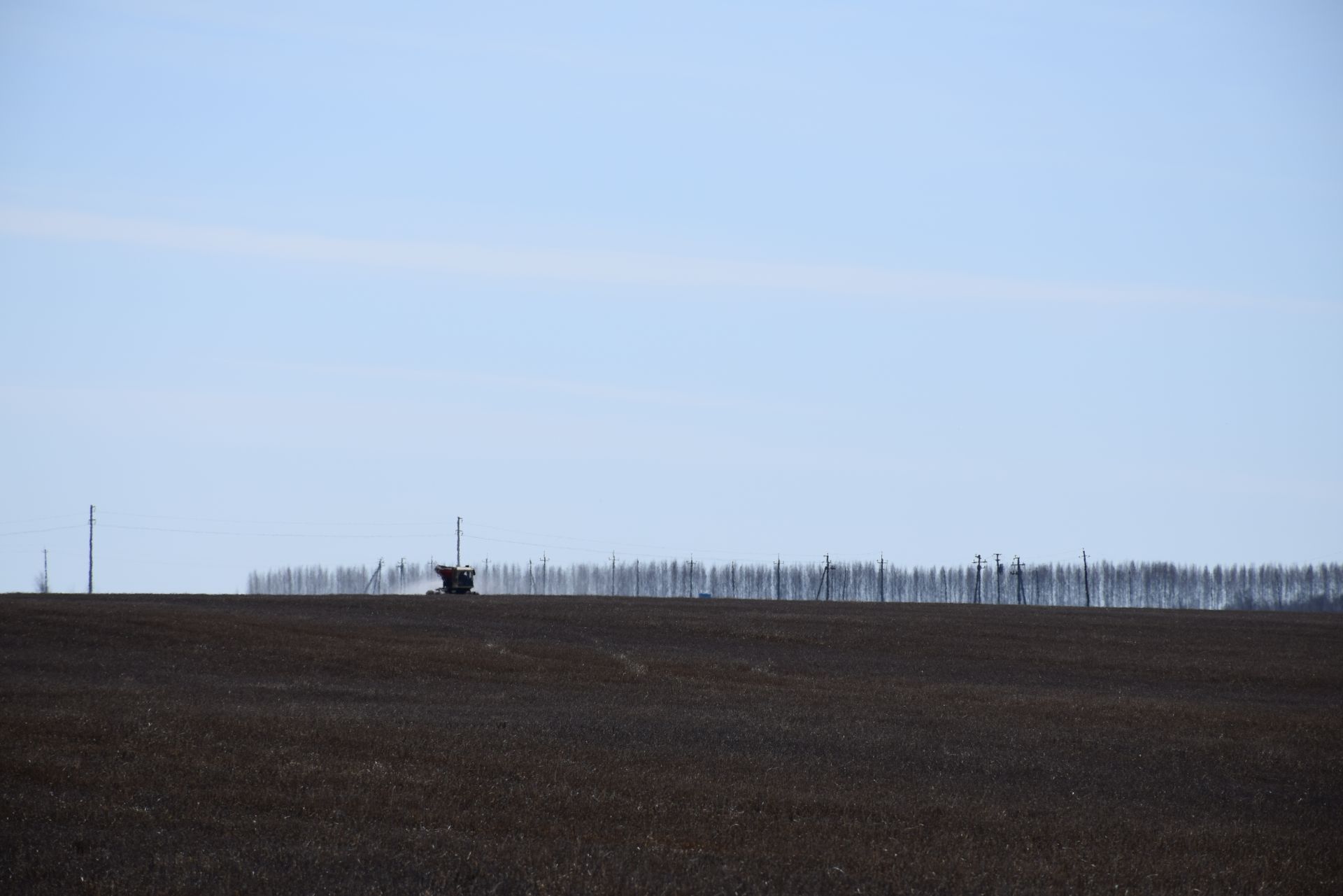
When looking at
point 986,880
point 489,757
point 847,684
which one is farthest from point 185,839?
point 847,684

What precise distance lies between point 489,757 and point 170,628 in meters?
27.9

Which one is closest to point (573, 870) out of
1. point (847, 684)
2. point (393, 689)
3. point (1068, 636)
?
point (393, 689)

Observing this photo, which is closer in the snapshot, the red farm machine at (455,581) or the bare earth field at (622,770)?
the bare earth field at (622,770)

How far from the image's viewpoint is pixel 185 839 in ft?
46.2

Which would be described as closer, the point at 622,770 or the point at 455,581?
the point at 622,770

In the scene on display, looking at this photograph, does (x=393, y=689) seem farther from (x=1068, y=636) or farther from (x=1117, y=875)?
(x=1068, y=636)

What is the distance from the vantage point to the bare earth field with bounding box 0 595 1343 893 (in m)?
13.9

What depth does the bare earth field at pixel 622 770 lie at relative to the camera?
13875mm

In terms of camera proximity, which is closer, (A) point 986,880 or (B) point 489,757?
(A) point 986,880

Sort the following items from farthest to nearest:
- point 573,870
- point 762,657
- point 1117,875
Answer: point 762,657 < point 1117,875 < point 573,870

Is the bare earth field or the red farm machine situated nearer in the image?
the bare earth field

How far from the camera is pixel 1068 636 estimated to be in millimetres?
63844

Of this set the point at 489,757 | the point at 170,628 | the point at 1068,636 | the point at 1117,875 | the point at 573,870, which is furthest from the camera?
the point at 1068,636

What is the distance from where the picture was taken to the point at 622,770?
797 inches
